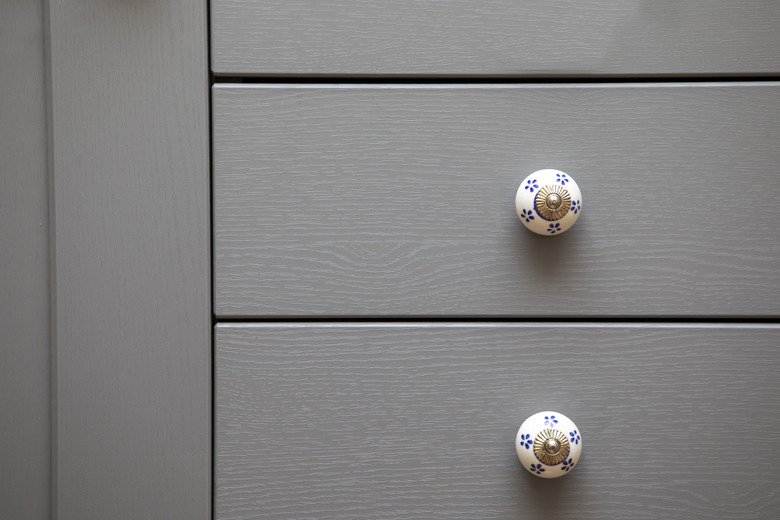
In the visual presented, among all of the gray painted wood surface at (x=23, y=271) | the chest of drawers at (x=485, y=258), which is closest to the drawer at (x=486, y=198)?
the chest of drawers at (x=485, y=258)

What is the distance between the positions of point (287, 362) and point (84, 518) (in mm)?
184

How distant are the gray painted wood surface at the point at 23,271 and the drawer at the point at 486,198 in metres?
0.13

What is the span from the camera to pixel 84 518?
1.41 ft

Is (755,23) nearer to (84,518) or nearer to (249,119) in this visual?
(249,119)

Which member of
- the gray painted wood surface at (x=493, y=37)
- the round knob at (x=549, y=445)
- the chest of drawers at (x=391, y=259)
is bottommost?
the round knob at (x=549, y=445)

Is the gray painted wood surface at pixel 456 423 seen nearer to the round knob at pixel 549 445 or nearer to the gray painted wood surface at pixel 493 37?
the round knob at pixel 549 445

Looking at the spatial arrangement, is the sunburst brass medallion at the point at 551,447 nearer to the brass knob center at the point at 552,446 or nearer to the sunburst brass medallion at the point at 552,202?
the brass knob center at the point at 552,446

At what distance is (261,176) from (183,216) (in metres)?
0.06

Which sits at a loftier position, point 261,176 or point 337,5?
point 337,5

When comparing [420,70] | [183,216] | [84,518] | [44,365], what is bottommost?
[84,518]

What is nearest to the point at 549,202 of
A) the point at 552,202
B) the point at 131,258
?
the point at 552,202

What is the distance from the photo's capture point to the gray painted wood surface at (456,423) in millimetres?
429

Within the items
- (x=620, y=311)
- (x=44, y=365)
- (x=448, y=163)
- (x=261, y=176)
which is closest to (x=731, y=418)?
(x=620, y=311)

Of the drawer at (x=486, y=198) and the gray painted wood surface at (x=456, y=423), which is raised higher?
the drawer at (x=486, y=198)
